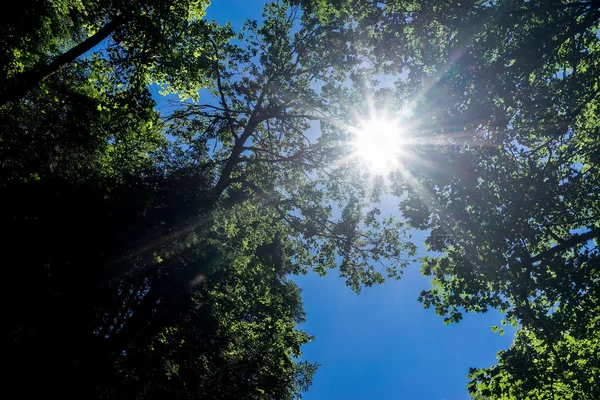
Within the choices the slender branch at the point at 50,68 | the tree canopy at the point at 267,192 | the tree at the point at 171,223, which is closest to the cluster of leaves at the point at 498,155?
the tree canopy at the point at 267,192

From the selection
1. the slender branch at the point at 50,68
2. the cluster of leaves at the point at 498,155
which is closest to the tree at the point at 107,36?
the slender branch at the point at 50,68

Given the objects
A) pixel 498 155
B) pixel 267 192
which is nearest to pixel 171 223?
pixel 267 192

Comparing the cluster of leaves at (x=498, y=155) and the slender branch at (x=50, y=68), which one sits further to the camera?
the slender branch at (x=50, y=68)

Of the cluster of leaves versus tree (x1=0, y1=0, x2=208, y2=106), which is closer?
the cluster of leaves

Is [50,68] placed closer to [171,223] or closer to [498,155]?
[171,223]

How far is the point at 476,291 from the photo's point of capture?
364 inches

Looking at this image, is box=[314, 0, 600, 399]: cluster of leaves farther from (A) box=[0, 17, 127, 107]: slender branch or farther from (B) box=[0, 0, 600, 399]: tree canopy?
(A) box=[0, 17, 127, 107]: slender branch

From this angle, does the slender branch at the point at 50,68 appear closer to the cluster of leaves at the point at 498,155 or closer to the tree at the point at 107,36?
the tree at the point at 107,36

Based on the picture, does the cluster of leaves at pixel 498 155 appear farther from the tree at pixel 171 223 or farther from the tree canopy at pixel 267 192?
the tree at pixel 171 223

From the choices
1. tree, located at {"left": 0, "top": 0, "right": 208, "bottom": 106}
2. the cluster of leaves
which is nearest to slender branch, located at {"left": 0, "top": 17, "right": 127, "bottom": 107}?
tree, located at {"left": 0, "top": 0, "right": 208, "bottom": 106}

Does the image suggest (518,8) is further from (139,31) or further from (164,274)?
(164,274)

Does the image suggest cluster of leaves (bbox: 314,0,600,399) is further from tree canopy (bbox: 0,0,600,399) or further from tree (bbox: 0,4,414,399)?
tree (bbox: 0,4,414,399)

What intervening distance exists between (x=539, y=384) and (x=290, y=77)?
55.6 feet

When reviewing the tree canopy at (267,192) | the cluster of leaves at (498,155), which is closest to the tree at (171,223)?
the tree canopy at (267,192)
